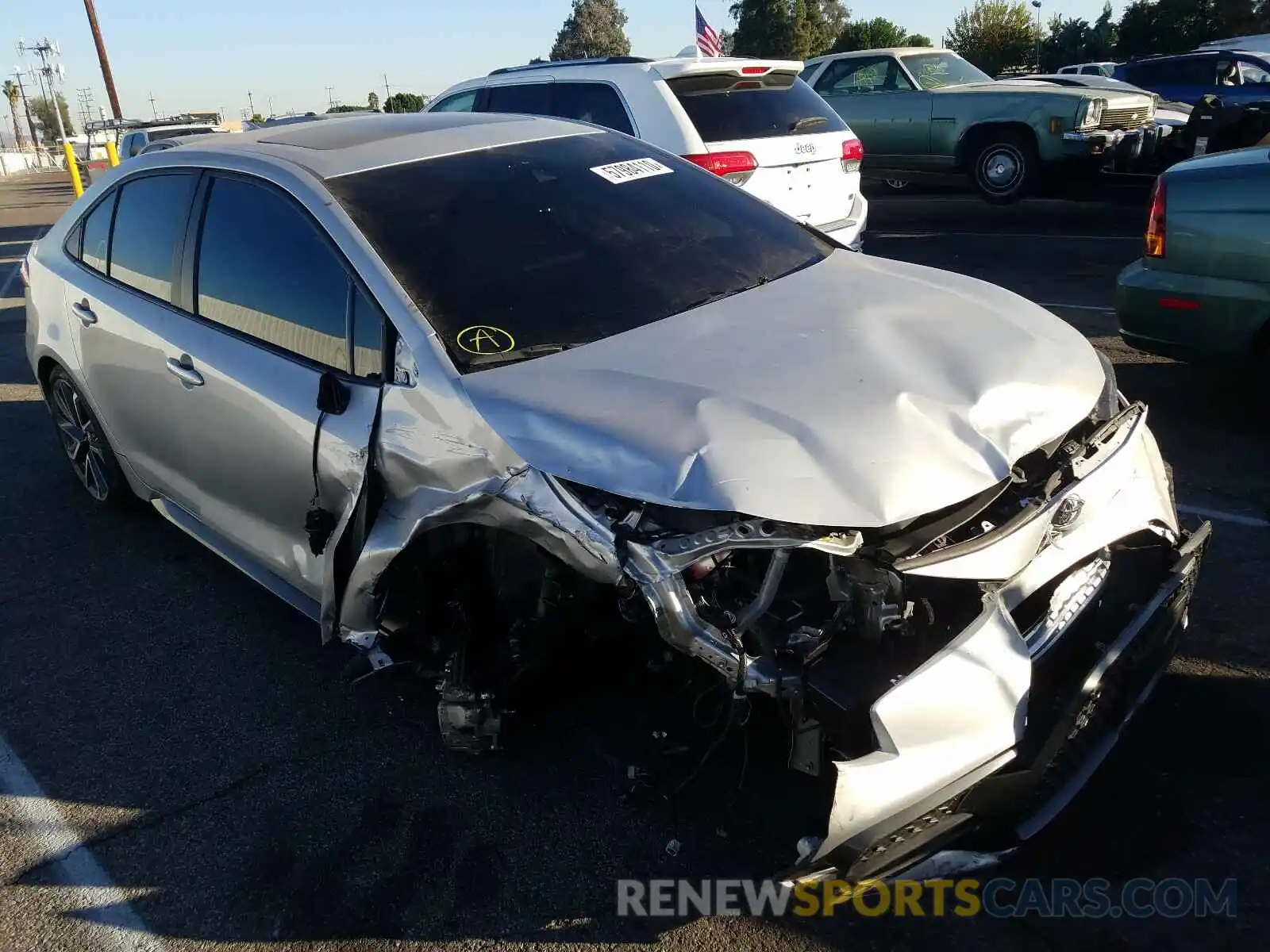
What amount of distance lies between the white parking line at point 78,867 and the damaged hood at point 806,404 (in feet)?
5.18

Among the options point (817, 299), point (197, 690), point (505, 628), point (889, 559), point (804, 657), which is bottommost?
point (197, 690)

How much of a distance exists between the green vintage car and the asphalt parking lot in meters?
7.61

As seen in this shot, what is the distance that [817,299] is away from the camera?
3258 mm

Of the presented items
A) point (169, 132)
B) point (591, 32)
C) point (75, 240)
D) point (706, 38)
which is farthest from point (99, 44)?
point (591, 32)

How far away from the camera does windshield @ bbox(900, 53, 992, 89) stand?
12219 millimetres

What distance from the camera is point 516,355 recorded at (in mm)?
2908

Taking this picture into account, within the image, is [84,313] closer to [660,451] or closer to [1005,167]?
[660,451]

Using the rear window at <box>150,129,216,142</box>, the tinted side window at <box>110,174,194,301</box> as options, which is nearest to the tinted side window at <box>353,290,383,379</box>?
the tinted side window at <box>110,174,194,301</box>

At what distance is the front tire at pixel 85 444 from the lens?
480cm

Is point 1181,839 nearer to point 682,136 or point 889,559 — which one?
point 889,559

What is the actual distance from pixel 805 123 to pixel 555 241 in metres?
4.94

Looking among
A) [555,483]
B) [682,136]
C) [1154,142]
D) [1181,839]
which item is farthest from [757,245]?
[1154,142]

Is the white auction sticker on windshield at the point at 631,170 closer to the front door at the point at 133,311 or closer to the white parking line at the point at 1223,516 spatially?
the front door at the point at 133,311

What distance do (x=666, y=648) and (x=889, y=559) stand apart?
0.80 m
